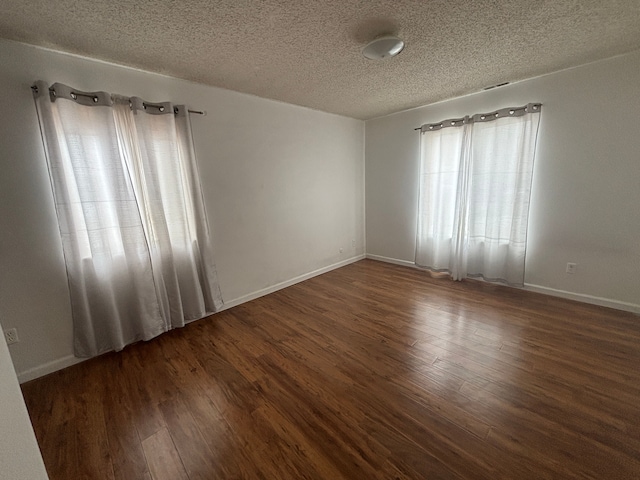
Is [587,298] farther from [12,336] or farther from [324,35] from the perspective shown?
[12,336]

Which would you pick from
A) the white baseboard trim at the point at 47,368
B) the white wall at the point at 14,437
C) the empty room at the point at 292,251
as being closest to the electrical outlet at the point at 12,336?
the empty room at the point at 292,251

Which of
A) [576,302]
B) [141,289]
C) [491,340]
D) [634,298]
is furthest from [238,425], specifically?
[634,298]

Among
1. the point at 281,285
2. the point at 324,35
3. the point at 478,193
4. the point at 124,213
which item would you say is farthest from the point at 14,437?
the point at 478,193

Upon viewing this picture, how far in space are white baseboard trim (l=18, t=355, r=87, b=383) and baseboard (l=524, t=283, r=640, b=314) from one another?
4.68m

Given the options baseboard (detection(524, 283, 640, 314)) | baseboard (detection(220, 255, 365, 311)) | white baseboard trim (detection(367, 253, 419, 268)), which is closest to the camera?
baseboard (detection(524, 283, 640, 314))

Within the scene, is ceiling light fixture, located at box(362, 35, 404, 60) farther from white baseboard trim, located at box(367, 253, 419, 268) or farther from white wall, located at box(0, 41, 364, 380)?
white baseboard trim, located at box(367, 253, 419, 268)

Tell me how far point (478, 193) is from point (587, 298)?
1579 millimetres

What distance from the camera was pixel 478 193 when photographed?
327 cm

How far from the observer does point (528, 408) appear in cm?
153

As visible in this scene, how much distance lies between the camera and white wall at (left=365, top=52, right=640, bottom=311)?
2.39m

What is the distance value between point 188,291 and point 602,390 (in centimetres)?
334

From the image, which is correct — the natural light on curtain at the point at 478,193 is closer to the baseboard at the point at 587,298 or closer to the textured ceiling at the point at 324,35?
the baseboard at the point at 587,298

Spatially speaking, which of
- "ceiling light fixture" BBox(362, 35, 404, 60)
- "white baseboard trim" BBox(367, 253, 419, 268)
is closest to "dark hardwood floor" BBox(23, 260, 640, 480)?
"white baseboard trim" BBox(367, 253, 419, 268)

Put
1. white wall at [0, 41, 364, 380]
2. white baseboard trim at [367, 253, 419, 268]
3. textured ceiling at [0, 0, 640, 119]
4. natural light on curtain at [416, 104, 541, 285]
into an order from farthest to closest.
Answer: white baseboard trim at [367, 253, 419, 268] → natural light on curtain at [416, 104, 541, 285] → white wall at [0, 41, 364, 380] → textured ceiling at [0, 0, 640, 119]
